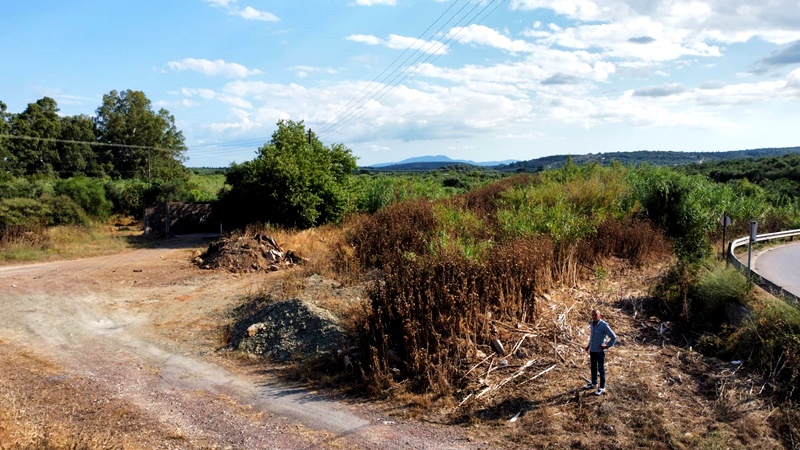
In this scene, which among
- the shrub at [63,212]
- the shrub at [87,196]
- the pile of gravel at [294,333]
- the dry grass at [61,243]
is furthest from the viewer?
the shrub at [87,196]

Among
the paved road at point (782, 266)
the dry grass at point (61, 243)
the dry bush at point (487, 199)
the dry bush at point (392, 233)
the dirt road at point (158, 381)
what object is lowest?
the dirt road at point (158, 381)

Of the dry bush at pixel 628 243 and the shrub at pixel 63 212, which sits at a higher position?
the shrub at pixel 63 212

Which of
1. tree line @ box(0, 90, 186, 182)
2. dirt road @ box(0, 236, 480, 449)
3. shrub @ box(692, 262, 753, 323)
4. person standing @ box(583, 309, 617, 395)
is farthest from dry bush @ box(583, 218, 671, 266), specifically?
tree line @ box(0, 90, 186, 182)

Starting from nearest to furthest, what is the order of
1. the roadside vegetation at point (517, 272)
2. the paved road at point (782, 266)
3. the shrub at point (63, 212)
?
the roadside vegetation at point (517, 272) → the paved road at point (782, 266) → the shrub at point (63, 212)

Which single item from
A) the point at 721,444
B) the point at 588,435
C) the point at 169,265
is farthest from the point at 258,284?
the point at 721,444

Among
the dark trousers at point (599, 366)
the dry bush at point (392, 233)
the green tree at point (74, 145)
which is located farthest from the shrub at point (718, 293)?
the green tree at point (74, 145)

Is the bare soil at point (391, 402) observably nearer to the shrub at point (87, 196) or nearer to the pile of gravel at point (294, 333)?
the pile of gravel at point (294, 333)

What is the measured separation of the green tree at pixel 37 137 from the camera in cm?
4328

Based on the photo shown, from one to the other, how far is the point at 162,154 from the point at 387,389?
49.7m

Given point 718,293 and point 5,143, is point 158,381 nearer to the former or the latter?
point 718,293

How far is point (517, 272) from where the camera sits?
9.37 m

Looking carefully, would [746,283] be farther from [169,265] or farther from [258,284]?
[169,265]

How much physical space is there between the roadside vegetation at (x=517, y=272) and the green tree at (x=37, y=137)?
1973cm

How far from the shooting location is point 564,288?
10680 millimetres
